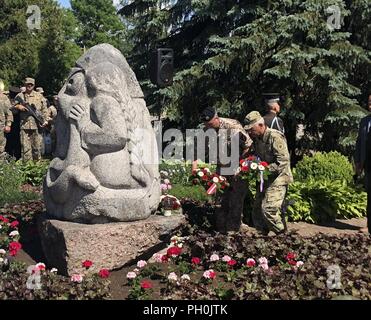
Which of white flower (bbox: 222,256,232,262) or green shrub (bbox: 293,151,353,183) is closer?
white flower (bbox: 222,256,232,262)

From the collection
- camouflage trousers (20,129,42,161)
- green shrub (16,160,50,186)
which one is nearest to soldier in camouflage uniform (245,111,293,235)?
green shrub (16,160,50,186)

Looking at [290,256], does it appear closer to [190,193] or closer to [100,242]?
[100,242]

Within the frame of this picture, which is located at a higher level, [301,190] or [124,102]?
[124,102]

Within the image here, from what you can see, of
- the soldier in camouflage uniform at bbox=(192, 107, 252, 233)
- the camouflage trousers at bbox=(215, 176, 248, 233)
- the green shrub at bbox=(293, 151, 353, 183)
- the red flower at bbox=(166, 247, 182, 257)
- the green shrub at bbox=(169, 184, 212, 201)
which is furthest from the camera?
the green shrub at bbox=(293, 151, 353, 183)

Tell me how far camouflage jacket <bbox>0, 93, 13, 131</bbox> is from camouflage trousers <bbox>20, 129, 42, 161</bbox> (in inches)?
18.6

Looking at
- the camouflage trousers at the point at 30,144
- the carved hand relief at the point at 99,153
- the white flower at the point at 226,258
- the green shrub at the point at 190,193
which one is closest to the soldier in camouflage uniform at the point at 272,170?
the white flower at the point at 226,258

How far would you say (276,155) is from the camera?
6242 mm

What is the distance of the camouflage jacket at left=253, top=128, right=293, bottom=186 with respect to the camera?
6.21 meters

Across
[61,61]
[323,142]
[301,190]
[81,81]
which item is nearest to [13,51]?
[61,61]

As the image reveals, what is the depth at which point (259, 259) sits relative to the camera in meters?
5.00

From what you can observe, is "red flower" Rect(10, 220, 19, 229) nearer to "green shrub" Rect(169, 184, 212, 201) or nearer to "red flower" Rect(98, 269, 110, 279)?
"red flower" Rect(98, 269, 110, 279)

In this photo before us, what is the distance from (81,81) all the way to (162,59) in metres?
6.37

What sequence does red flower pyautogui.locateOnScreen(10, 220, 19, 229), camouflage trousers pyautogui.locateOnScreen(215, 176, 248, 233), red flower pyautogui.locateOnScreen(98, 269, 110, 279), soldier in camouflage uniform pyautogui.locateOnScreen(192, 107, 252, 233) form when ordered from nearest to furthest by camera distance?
red flower pyautogui.locateOnScreen(98, 269, 110, 279) → red flower pyautogui.locateOnScreen(10, 220, 19, 229) → soldier in camouflage uniform pyautogui.locateOnScreen(192, 107, 252, 233) → camouflage trousers pyautogui.locateOnScreen(215, 176, 248, 233)

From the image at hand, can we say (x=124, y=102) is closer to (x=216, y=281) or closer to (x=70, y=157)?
(x=70, y=157)
